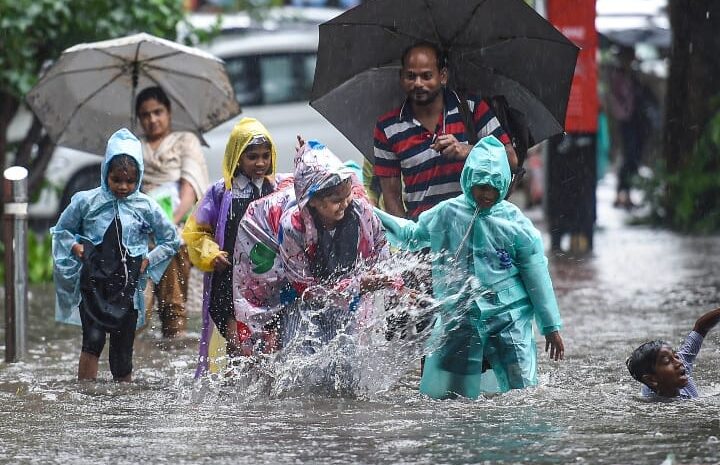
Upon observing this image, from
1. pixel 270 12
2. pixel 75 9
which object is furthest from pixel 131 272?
pixel 270 12

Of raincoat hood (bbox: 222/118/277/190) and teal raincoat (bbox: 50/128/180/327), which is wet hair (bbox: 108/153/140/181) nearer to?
teal raincoat (bbox: 50/128/180/327)

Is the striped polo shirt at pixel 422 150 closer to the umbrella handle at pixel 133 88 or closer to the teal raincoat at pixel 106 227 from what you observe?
the teal raincoat at pixel 106 227

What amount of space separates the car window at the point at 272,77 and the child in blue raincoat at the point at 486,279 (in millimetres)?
9513

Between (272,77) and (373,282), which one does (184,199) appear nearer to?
(373,282)

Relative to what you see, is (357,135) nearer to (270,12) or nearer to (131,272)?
(131,272)

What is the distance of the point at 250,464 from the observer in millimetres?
5621

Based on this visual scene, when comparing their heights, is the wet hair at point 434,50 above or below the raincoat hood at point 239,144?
above

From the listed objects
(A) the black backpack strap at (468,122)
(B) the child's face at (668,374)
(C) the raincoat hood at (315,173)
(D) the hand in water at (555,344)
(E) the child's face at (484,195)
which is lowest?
(B) the child's face at (668,374)

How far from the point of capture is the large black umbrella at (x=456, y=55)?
7965mm

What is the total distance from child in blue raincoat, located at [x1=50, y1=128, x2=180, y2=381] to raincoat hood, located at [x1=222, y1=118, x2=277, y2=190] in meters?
0.60

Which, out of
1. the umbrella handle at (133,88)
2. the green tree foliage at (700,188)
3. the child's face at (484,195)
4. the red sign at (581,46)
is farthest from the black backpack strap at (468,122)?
the green tree foliage at (700,188)

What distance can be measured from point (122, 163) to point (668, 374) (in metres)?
2.95

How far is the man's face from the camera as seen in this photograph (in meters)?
7.69

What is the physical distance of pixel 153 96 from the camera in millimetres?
9539
